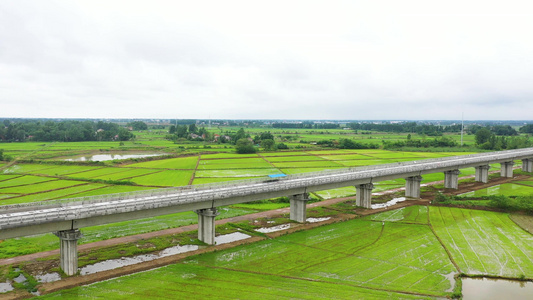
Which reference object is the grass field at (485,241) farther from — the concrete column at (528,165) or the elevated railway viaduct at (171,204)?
the concrete column at (528,165)

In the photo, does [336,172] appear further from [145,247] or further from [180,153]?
[180,153]

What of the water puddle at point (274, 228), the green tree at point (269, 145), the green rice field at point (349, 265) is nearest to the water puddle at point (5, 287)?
the green rice field at point (349, 265)

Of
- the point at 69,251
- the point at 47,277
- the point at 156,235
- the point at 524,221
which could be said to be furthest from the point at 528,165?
the point at 47,277

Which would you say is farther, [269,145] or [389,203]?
[269,145]

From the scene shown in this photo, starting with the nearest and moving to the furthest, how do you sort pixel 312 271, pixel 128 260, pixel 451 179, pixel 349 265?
pixel 312 271 → pixel 349 265 → pixel 128 260 → pixel 451 179

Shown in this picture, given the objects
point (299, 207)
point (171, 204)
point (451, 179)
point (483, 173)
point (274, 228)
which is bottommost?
point (274, 228)

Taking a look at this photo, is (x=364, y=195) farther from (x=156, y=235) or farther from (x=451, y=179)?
(x=156, y=235)

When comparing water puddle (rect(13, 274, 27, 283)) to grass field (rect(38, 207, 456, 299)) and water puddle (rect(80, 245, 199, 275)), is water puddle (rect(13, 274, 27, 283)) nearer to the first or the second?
water puddle (rect(80, 245, 199, 275))
